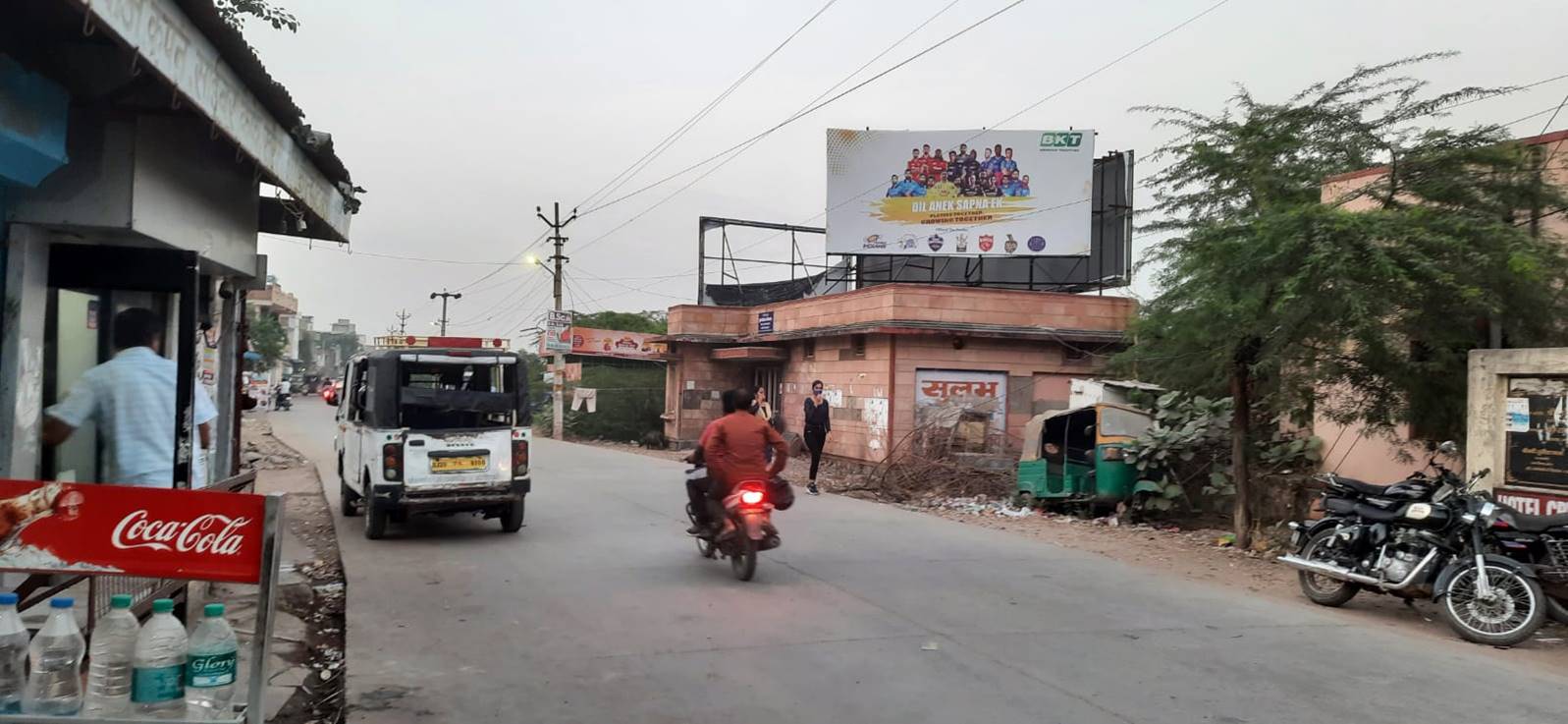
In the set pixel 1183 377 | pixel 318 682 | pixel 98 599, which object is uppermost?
pixel 1183 377

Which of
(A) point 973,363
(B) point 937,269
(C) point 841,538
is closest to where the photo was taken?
(C) point 841,538

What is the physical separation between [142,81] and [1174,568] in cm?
944

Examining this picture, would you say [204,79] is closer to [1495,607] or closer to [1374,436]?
[1495,607]

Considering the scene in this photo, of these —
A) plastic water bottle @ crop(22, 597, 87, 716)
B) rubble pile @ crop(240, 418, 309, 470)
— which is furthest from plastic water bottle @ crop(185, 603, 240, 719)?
rubble pile @ crop(240, 418, 309, 470)

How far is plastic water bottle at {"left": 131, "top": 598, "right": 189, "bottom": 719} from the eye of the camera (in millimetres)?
2805

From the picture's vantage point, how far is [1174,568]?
9.89 meters

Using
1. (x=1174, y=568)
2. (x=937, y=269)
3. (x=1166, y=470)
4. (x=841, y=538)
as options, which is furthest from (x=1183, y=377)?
(x=937, y=269)

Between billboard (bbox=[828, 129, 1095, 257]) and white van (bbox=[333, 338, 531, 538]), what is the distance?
1477 centimetres

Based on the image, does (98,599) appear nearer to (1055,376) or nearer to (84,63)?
(84,63)

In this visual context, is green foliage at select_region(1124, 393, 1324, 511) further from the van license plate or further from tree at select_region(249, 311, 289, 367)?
tree at select_region(249, 311, 289, 367)

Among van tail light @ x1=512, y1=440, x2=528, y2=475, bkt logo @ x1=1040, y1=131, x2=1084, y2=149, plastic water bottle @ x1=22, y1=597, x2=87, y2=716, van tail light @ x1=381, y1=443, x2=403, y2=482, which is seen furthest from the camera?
bkt logo @ x1=1040, y1=131, x2=1084, y2=149

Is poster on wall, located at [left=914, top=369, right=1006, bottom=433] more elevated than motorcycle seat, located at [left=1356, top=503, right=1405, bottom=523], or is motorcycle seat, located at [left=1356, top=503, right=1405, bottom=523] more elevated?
poster on wall, located at [left=914, top=369, right=1006, bottom=433]

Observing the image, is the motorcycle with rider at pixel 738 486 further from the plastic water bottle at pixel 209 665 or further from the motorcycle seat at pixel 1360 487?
the plastic water bottle at pixel 209 665

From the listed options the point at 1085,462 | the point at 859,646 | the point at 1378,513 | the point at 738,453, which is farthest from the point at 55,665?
the point at 1085,462
